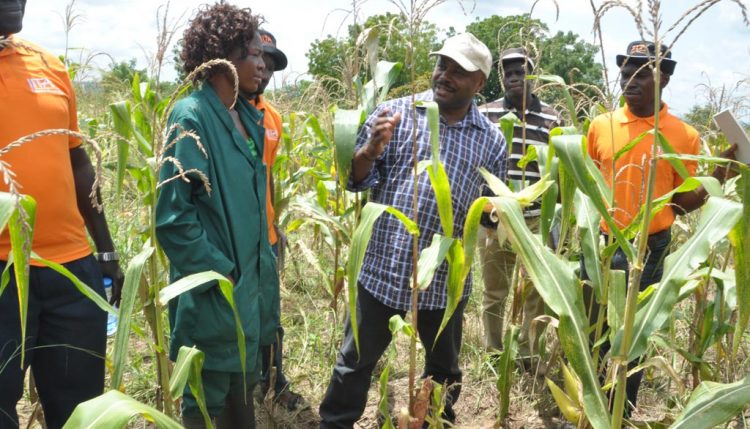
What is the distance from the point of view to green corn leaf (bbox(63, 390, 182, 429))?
110 centimetres

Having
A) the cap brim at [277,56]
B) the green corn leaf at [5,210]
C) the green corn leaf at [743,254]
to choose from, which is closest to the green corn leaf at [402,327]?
the green corn leaf at [743,254]

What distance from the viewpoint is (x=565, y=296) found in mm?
1546

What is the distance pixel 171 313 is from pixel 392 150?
0.98 meters

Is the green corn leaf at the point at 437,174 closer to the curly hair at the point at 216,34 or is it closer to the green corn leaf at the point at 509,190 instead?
the green corn leaf at the point at 509,190

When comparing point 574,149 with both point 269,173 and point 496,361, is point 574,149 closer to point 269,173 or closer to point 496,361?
point 269,173

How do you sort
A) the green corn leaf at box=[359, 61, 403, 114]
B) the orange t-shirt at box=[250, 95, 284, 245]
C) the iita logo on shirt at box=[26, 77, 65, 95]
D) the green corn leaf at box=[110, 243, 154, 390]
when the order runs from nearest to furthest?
the green corn leaf at box=[110, 243, 154, 390]
the iita logo on shirt at box=[26, 77, 65, 95]
the orange t-shirt at box=[250, 95, 284, 245]
the green corn leaf at box=[359, 61, 403, 114]

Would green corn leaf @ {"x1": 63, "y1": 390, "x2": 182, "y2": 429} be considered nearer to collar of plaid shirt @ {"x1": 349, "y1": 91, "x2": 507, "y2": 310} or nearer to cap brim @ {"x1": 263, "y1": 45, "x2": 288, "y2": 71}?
collar of plaid shirt @ {"x1": 349, "y1": 91, "x2": 507, "y2": 310}

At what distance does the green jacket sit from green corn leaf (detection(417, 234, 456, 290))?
0.57 m

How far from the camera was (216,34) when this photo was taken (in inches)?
84.5

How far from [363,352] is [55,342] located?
1.08 meters

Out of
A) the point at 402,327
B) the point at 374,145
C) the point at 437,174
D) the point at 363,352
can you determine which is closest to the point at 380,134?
the point at 374,145

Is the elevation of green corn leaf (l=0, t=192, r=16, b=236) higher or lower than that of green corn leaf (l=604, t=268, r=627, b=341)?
higher

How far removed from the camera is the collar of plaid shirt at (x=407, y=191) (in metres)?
2.45

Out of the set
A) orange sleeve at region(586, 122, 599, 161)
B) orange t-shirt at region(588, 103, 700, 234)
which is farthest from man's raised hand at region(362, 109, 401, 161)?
orange sleeve at region(586, 122, 599, 161)
